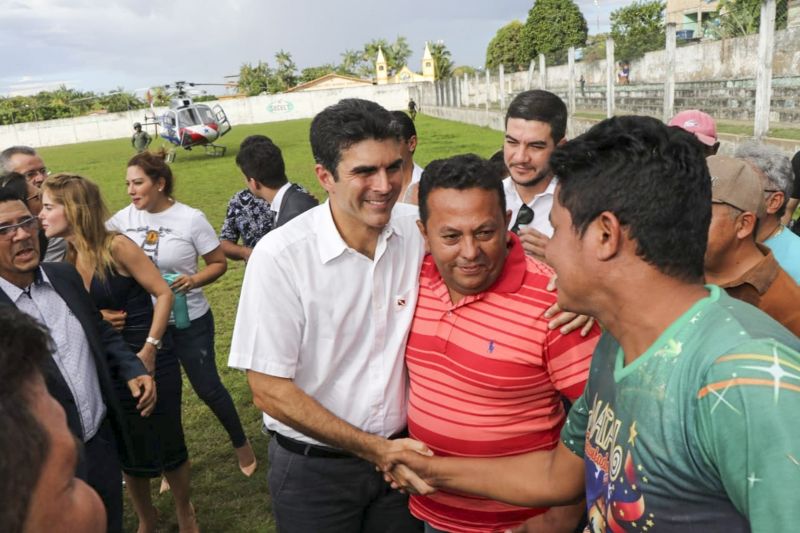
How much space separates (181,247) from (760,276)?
359 cm

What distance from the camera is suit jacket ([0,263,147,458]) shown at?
273cm

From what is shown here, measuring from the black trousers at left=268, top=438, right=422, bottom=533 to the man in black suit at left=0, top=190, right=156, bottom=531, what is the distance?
0.85 metres

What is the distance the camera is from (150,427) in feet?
12.6

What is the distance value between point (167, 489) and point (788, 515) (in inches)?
178

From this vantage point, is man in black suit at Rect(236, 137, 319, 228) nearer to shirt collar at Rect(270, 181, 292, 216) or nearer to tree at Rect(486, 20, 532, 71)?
shirt collar at Rect(270, 181, 292, 216)

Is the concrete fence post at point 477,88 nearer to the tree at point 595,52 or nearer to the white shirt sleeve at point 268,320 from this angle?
the tree at point 595,52

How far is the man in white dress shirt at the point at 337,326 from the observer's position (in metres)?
2.35

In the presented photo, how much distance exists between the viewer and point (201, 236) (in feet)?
15.0

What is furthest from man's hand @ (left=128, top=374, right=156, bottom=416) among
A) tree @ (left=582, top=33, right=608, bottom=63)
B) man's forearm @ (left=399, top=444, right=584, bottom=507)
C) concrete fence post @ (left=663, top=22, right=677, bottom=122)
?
tree @ (left=582, top=33, right=608, bottom=63)

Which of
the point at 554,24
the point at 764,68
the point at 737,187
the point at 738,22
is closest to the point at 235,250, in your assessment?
the point at 737,187

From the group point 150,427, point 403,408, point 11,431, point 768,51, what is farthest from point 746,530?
point 768,51

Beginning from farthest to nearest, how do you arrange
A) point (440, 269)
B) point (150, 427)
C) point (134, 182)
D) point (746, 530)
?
point (134, 182) → point (150, 427) → point (440, 269) → point (746, 530)

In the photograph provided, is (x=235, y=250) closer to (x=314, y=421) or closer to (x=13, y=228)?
(x=13, y=228)

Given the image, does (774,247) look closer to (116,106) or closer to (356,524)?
(356,524)
